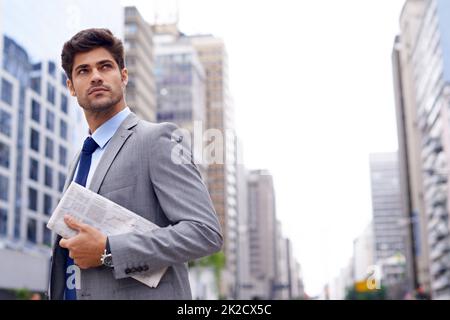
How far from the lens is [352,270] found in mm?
197125

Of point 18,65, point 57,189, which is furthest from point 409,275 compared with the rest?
point 18,65

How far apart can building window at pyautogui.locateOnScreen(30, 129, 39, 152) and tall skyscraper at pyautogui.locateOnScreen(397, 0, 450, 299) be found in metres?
32.4

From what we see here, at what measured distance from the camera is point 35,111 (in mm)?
46438

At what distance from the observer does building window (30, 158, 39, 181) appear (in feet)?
148

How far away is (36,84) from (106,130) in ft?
151

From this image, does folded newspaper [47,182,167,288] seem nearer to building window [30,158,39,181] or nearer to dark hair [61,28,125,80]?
dark hair [61,28,125,80]

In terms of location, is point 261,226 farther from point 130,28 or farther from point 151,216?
point 151,216

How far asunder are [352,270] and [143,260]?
659 feet

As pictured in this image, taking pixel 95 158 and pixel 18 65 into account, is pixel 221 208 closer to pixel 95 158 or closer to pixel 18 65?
pixel 18 65

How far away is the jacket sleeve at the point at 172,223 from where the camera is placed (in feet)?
5.55

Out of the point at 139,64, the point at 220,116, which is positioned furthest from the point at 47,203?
the point at 220,116

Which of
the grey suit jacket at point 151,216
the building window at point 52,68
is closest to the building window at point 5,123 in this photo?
the building window at point 52,68

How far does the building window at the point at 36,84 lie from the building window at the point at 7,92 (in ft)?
7.07

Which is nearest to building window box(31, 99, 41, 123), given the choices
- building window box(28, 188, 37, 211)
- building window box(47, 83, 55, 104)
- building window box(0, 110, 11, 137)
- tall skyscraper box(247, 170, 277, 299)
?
building window box(47, 83, 55, 104)
